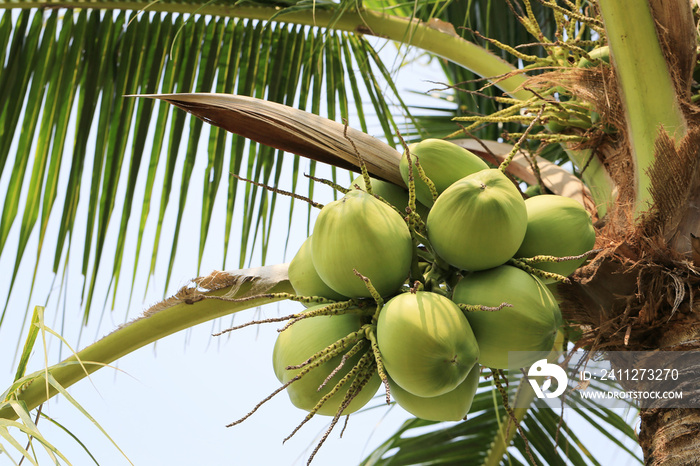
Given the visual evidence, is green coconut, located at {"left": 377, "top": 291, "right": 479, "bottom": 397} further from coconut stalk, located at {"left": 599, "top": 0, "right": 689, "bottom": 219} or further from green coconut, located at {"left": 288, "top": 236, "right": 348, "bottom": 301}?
coconut stalk, located at {"left": 599, "top": 0, "right": 689, "bottom": 219}

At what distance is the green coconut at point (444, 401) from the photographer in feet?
3.13

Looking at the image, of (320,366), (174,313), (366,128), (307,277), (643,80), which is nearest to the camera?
(320,366)

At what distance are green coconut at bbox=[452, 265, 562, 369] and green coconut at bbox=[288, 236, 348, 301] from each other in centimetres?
21

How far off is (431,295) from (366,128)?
1225 mm

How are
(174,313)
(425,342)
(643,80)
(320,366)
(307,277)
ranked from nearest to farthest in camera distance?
(425,342) < (320,366) < (307,277) < (643,80) < (174,313)

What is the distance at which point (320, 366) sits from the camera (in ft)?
3.05

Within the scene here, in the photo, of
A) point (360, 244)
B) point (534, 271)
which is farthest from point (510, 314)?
point (360, 244)

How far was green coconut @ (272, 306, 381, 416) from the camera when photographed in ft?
3.03

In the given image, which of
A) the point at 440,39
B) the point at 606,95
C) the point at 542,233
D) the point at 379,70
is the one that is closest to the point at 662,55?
the point at 606,95

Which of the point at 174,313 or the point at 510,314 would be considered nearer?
the point at 510,314

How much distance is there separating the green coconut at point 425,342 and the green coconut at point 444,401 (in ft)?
0.30

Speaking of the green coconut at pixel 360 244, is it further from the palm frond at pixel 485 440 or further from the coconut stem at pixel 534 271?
the palm frond at pixel 485 440

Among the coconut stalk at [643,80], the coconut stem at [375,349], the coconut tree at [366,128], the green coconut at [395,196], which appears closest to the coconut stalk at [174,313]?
the coconut tree at [366,128]

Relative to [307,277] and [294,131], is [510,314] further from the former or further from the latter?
[294,131]
